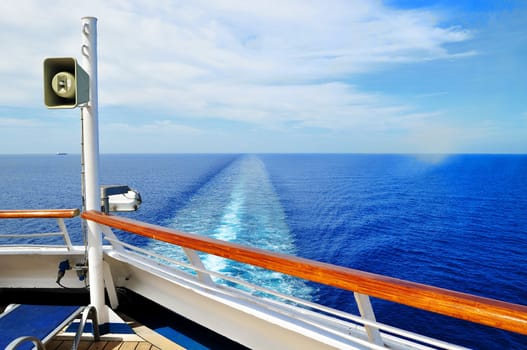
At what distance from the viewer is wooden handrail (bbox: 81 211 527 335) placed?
62 cm

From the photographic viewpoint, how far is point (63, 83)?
59.9 inches

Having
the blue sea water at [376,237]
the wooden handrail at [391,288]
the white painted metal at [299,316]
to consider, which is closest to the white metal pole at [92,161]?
the white painted metal at [299,316]

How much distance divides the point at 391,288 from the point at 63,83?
1603 mm

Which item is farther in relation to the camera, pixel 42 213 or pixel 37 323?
pixel 42 213

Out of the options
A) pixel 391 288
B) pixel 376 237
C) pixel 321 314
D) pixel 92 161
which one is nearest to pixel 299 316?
pixel 321 314

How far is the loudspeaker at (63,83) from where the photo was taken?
151 centimetres

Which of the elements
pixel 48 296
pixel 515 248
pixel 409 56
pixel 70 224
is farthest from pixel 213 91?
pixel 48 296

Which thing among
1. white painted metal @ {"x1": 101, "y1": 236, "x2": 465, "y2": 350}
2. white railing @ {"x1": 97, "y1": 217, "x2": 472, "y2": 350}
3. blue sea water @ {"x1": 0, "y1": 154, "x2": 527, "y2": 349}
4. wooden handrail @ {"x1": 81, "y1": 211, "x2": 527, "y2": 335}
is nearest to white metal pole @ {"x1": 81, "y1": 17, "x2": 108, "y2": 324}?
white railing @ {"x1": 97, "y1": 217, "x2": 472, "y2": 350}

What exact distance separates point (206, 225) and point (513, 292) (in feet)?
31.9

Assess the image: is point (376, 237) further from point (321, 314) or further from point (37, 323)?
point (37, 323)

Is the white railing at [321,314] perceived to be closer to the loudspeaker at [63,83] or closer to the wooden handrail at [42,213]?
the wooden handrail at [42,213]

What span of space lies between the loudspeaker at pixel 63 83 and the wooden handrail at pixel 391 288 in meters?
0.90

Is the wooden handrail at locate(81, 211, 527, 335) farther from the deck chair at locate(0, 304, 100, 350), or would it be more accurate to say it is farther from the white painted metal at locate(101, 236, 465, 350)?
the deck chair at locate(0, 304, 100, 350)

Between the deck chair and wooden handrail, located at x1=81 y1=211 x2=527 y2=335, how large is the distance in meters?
0.73
